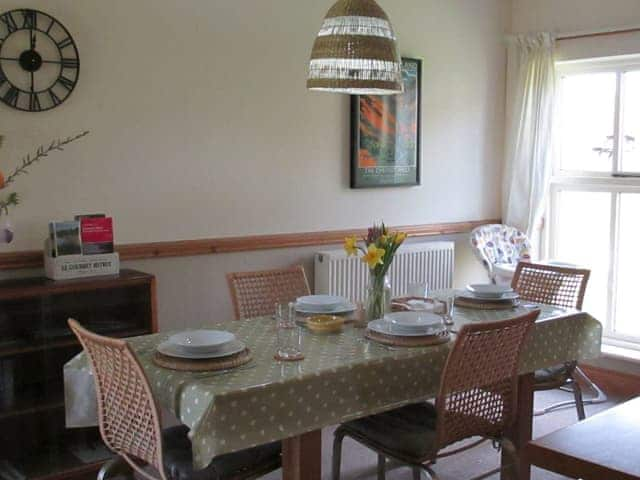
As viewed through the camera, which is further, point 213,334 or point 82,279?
point 82,279

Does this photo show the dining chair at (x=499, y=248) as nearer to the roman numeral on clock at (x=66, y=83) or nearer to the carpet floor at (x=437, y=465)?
the carpet floor at (x=437, y=465)

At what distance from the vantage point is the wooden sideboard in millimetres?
3041

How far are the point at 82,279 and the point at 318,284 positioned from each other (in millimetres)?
1438

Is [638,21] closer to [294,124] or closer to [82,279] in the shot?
[294,124]

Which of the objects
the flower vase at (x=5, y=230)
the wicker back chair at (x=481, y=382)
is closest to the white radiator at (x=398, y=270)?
the wicker back chair at (x=481, y=382)

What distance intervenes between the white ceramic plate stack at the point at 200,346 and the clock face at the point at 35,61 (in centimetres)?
135

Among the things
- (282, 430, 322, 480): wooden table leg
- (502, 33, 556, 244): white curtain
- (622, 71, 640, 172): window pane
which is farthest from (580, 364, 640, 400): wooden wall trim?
(282, 430, 322, 480): wooden table leg

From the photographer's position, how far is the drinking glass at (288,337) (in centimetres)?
251

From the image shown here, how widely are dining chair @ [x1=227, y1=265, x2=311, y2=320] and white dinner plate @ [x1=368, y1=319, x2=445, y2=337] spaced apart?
2.40 ft

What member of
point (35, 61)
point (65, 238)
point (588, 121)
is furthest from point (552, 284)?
point (35, 61)

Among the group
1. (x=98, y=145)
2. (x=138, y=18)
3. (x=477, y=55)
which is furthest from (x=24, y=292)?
(x=477, y=55)

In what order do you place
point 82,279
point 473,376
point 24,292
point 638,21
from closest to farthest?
point 473,376, point 24,292, point 82,279, point 638,21

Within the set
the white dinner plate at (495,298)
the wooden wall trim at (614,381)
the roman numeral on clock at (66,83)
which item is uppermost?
the roman numeral on clock at (66,83)

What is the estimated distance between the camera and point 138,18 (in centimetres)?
354
